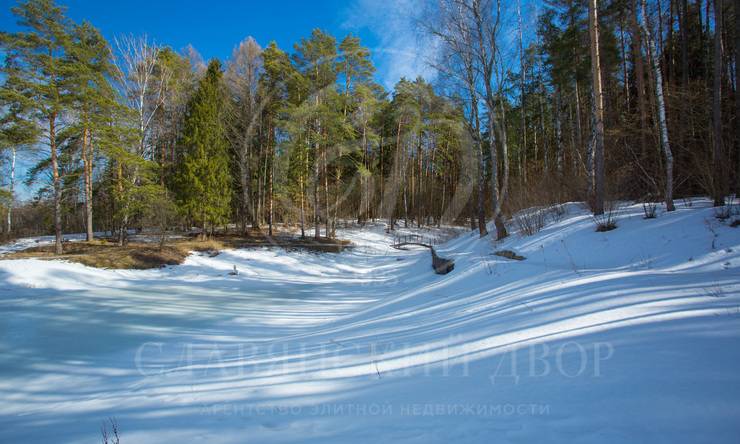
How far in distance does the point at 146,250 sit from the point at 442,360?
544 inches

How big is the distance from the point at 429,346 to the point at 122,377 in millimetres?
3534

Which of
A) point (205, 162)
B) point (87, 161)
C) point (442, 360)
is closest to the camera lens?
point (442, 360)

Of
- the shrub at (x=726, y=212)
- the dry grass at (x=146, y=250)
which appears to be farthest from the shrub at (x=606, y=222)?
the dry grass at (x=146, y=250)

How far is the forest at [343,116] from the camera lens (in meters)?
9.41

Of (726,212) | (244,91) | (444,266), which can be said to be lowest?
(444,266)

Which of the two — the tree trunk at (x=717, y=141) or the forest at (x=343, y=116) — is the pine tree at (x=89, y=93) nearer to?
the forest at (x=343, y=116)

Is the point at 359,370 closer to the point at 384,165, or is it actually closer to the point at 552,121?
the point at 552,121

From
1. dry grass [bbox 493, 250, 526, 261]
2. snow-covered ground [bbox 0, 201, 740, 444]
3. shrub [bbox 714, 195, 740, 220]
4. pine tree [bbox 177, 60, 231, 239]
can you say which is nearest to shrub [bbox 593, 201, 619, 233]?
snow-covered ground [bbox 0, 201, 740, 444]

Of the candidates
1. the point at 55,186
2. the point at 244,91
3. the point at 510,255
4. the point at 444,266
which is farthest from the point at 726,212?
the point at 244,91

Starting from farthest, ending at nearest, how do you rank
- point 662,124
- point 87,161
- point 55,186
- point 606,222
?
1. point 87,161
2. point 55,186
3. point 662,124
4. point 606,222

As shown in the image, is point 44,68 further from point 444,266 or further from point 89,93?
point 444,266

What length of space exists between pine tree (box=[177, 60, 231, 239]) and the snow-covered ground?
10.4 m

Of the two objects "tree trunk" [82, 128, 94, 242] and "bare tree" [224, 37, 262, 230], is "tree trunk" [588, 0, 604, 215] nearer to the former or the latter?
"bare tree" [224, 37, 262, 230]

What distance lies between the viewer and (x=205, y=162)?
16.4 metres
